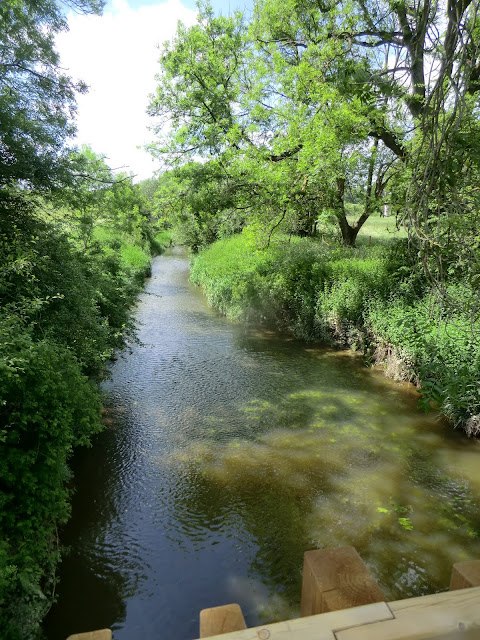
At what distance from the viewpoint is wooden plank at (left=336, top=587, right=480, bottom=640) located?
946mm

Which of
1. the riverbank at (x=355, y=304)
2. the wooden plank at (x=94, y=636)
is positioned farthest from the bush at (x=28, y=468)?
the riverbank at (x=355, y=304)

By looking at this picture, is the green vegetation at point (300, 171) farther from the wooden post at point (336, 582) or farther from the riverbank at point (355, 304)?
the wooden post at point (336, 582)

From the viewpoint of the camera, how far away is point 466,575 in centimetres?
117

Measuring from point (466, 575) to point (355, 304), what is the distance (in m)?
8.89

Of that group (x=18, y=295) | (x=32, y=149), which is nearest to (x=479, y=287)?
(x=18, y=295)

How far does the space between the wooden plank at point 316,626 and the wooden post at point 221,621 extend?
14 centimetres

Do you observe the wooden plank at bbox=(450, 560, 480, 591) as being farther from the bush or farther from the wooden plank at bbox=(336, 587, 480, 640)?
the bush

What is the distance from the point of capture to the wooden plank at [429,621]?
3.10ft

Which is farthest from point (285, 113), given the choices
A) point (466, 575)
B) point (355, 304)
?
point (466, 575)

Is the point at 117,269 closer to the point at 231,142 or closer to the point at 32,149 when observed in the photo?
the point at 32,149

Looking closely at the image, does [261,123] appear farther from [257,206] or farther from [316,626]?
[316,626]

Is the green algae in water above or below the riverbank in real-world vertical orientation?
below

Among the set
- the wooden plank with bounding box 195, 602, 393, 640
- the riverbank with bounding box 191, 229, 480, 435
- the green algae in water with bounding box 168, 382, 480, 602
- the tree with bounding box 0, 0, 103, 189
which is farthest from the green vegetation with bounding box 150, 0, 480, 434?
the wooden plank with bounding box 195, 602, 393, 640

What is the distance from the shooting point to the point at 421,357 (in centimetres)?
732
